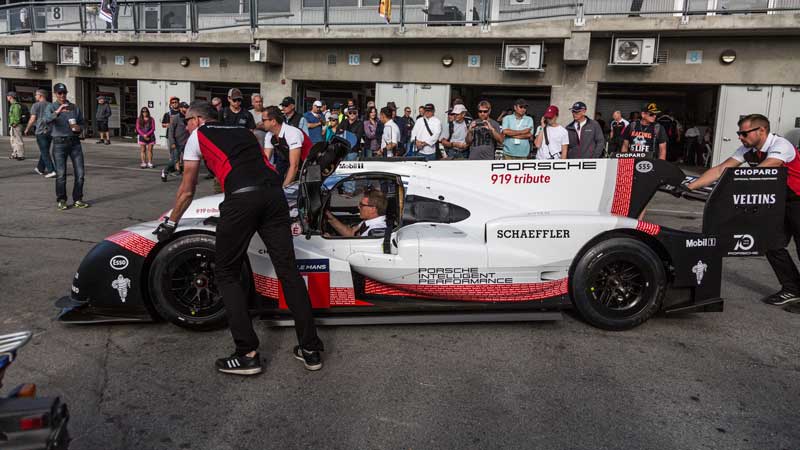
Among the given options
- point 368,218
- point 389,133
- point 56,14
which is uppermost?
point 56,14

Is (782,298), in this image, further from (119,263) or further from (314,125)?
(314,125)

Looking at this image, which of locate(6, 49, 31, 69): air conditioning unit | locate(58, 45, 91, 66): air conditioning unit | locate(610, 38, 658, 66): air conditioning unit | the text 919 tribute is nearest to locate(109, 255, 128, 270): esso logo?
the text 919 tribute

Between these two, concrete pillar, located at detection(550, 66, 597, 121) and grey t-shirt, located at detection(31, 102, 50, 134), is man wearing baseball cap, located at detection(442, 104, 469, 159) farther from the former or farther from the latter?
concrete pillar, located at detection(550, 66, 597, 121)

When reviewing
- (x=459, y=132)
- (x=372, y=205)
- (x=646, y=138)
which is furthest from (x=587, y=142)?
(x=372, y=205)

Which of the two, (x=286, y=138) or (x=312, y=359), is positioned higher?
(x=286, y=138)

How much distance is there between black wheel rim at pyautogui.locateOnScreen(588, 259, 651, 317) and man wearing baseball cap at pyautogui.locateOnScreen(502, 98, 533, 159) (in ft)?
15.1

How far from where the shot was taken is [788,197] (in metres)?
5.15

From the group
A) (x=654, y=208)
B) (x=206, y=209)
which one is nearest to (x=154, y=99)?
(x=654, y=208)

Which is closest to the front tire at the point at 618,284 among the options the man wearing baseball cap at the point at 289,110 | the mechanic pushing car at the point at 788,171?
the mechanic pushing car at the point at 788,171

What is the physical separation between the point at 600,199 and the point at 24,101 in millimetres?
29272

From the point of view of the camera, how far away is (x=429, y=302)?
14.0 ft

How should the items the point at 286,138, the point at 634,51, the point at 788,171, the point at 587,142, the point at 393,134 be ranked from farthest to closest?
1. the point at 634,51
2. the point at 393,134
3. the point at 587,142
4. the point at 286,138
5. the point at 788,171

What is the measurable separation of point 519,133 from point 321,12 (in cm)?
1134

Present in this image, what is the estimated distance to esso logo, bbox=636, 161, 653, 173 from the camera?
16.0ft
